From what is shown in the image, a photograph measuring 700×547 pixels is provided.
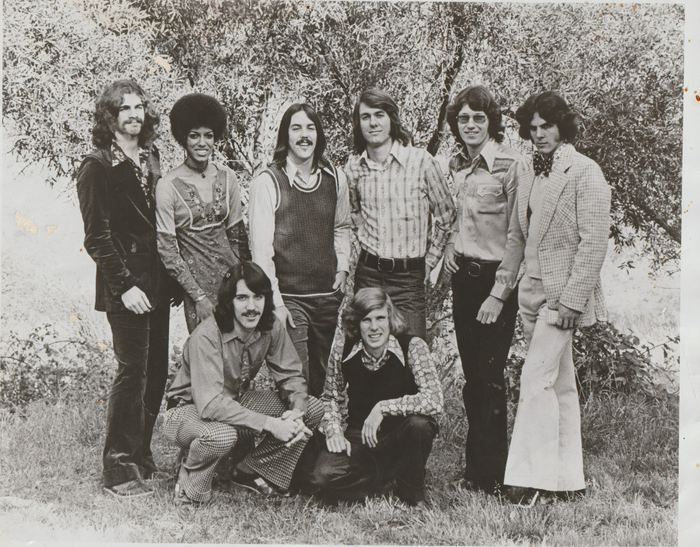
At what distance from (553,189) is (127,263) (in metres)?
2.93

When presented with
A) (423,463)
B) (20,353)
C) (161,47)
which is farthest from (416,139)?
(20,353)

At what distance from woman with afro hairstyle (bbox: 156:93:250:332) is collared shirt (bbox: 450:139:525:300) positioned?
1.61 metres

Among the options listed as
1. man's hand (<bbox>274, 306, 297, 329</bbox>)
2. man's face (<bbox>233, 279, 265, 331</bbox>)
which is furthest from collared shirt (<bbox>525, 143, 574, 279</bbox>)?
man's face (<bbox>233, 279, 265, 331</bbox>)

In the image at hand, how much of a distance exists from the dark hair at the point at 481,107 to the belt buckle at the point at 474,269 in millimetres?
891

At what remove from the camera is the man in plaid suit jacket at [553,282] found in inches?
165

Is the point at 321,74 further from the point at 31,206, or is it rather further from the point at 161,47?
the point at 31,206

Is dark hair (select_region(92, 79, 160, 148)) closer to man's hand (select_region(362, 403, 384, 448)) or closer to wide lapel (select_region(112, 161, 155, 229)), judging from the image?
wide lapel (select_region(112, 161, 155, 229))

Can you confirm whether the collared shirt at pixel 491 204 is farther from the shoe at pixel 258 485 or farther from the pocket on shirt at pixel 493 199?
the shoe at pixel 258 485

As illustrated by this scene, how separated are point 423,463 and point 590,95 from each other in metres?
2.97

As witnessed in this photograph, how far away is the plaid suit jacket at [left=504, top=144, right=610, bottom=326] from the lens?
4156mm

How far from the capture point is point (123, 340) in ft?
15.1

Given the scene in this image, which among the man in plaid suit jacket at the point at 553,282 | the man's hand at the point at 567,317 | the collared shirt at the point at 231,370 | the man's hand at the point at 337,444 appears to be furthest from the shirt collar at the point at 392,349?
the man's hand at the point at 567,317

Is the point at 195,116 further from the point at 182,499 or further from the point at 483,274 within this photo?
the point at 182,499

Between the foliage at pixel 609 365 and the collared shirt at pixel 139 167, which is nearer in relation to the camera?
the collared shirt at pixel 139 167
